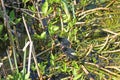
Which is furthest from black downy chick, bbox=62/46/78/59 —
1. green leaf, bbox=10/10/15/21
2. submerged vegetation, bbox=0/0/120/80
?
green leaf, bbox=10/10/15/21

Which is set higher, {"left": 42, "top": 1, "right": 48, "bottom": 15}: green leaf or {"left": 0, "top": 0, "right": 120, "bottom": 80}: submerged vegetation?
{"left": 42, "top": 1, "right": 48, "bottom": 15}: green leaf

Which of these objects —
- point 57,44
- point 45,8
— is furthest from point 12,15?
point 57,44

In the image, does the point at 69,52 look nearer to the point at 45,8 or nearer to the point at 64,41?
the point at 64,41

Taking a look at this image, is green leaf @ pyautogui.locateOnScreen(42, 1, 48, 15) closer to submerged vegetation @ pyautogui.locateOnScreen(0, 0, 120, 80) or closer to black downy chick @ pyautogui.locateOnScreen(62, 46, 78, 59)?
submerged vegetation @ pyautogui.locateOnScreen(0, 0, 120, 80)

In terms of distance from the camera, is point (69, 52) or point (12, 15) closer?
point (12, 15)

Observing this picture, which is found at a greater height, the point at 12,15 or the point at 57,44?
the point at 12,15

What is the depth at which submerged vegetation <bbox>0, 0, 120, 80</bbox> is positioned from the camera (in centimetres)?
141

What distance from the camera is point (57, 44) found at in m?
1.55

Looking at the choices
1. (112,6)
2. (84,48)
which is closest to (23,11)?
(84,48)

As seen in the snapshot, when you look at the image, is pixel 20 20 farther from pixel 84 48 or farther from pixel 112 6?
pixel 112 6

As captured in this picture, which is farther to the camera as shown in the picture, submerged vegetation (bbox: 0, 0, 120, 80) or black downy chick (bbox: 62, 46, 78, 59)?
black downy chick (bbox: 62, 46, 78, 59)

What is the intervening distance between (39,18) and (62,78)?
32 cm

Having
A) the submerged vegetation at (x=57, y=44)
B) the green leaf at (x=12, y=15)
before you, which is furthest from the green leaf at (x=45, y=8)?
the green leaf at (x=12, y=15)

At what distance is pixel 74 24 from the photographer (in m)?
1.66
